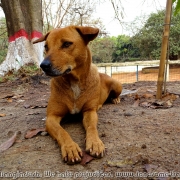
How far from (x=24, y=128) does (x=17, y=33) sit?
5.09m

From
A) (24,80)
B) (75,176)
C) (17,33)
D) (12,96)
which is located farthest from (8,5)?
(75,176)

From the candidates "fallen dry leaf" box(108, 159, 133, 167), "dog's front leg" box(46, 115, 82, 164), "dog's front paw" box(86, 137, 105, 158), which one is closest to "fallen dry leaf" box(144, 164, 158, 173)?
"fallen dry leaf" box(108, 159, 133, 167)

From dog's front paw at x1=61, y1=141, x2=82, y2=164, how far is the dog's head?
0.86 metres

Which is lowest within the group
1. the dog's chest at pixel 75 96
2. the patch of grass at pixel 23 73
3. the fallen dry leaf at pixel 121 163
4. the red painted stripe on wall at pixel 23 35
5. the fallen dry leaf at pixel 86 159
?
the patch of grass at pixel 23 73

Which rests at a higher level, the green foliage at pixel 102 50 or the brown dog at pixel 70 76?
the brown dog at pixel 70 76

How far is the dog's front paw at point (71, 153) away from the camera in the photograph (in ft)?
6.09

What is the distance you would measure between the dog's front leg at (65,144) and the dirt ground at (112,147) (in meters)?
0.06

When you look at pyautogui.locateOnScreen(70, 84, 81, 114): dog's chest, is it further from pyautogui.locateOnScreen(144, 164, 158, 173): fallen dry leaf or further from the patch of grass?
the patch of grass

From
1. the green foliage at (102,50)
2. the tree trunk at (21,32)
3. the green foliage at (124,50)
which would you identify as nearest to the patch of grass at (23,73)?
the tree trunk at (21,32)

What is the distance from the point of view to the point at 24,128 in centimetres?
282

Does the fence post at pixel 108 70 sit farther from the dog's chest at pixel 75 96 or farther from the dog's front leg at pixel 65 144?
the dog's front leg at pixel 65 144

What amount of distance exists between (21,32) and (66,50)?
5.03 metres

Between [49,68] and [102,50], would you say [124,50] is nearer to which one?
[102,50]

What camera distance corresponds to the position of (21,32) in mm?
7098
